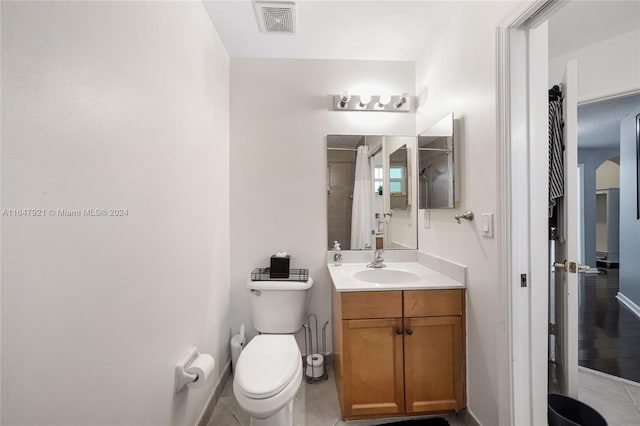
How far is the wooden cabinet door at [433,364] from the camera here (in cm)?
155

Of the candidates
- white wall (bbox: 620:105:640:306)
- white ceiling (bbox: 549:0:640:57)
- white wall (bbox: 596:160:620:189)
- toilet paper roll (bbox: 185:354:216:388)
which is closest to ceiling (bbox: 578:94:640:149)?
white wall (bbox: 620:105:640:306)

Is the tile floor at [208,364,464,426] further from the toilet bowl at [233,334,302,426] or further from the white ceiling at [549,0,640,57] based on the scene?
the white ceiling at [549,0,640,57]

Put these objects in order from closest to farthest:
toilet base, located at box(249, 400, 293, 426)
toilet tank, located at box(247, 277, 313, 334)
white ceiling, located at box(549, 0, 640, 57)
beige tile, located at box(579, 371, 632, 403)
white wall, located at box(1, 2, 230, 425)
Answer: white wall, located at box(1, 2, 230, 425) < toilet base, located at box(249, 400, 293, 426) < white ceiling, located at box(549, 0, 640, 57) < beige tile, located at box(579, 371, 632, 403) < toilet tank, located at box(247, 277, 313, 334)

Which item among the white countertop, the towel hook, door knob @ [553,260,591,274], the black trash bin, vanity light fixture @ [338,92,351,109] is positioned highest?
vanity light fixture @ [338,92,351,109]

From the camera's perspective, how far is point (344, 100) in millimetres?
2137

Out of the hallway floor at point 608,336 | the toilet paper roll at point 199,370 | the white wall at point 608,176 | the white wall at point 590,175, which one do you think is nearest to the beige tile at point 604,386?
the hallway floor at point 608,336

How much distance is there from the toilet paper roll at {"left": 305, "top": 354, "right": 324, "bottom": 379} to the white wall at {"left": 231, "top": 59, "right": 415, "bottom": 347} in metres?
0.21

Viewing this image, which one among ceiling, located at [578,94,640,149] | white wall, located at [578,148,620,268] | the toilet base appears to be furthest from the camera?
white wall, located at [578,148,620,268]

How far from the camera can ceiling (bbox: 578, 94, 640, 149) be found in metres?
2.70

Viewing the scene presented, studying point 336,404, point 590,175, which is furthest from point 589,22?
point 590,175

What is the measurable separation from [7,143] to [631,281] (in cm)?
516

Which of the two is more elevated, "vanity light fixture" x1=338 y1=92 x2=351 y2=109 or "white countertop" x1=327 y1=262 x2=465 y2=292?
"vanity light fixture" x1=338 y1=92 x2=351 y2=109

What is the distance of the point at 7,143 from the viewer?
0.59 meters

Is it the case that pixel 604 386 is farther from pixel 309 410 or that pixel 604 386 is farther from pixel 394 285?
pixel 309 410
